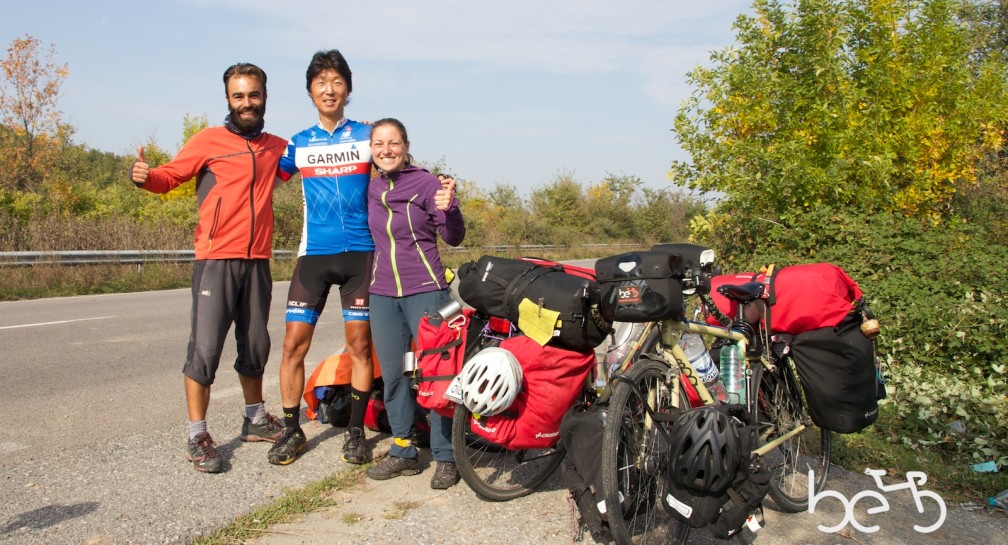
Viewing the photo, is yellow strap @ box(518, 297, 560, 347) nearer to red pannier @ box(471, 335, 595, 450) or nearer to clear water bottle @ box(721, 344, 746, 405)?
red pannier @ box(471, 335, 595, 450)

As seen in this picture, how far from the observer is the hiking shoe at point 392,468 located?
4246 mm

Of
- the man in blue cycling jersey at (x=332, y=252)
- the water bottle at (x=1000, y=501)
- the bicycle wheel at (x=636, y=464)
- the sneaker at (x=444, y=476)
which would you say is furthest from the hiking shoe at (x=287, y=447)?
the water bottle at (x=1000, y=501)

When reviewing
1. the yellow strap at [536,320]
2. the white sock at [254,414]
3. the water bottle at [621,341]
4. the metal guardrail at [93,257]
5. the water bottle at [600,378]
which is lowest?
the metal guardrail at [93,257]

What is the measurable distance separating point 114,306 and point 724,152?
9.46 meters

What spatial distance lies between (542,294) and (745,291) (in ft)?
4.12

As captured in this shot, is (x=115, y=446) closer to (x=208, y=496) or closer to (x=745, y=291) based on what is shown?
(x=208, y=496)

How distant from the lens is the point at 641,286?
3471mm

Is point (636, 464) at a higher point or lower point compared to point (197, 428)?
higher

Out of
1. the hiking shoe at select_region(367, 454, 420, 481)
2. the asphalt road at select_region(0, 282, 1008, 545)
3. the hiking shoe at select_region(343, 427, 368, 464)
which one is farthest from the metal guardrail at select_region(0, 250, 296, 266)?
the hiking shoe at select_region(367, 454, 420, 481)

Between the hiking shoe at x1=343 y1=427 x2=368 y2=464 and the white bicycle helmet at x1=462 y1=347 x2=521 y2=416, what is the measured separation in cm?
123

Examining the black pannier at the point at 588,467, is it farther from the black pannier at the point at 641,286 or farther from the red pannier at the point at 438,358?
the red pannier at the point at 438,358

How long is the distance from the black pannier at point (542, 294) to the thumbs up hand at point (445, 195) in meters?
0.44

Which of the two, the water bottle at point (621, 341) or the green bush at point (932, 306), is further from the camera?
the green bush at point (932, 306)

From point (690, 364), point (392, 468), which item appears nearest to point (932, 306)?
point (690, 364)
